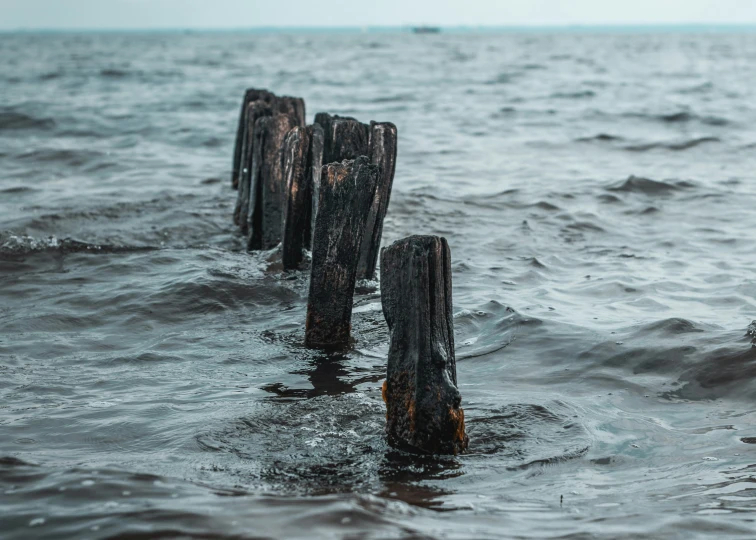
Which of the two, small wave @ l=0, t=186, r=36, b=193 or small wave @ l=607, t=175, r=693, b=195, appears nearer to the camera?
small wave @ l=0, t=186, r=36, b=193

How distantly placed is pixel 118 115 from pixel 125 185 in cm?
1063

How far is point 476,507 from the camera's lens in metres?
4.23

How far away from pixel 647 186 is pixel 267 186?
7.79 metres

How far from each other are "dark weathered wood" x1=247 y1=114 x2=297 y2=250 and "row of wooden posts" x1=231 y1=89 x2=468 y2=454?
12mm

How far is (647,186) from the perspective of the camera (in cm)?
1423

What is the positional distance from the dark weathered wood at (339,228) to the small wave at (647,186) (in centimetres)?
875

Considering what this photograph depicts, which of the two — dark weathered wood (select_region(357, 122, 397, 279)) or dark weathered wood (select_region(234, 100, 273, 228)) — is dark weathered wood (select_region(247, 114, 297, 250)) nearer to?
dark weathered wood (select_region(234, 100, 273, 228))

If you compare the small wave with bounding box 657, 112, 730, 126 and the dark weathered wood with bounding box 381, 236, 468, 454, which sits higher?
the small wave with bounding box 657, 112, 730, 126

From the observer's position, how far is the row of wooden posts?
15.3 feet

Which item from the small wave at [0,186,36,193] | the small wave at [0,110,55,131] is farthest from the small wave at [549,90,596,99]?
the small wave at [0,186,36,193]

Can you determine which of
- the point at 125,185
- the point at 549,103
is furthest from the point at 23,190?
the point at 549,103

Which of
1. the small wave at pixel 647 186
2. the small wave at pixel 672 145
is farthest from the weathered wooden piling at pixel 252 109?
the small wave at pixel 672 145

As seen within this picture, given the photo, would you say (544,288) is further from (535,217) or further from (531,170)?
(531,170)

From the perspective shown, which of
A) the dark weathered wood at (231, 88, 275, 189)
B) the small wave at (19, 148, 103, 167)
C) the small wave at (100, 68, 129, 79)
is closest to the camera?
the dark weathered wood at (231, 88, 275, 189)
